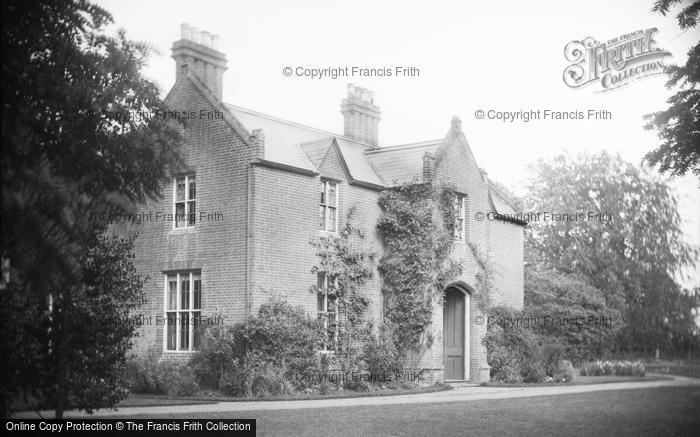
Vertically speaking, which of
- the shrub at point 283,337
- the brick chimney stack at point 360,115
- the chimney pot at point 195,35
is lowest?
the shrub at point 283,337

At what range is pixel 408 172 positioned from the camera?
2717cm

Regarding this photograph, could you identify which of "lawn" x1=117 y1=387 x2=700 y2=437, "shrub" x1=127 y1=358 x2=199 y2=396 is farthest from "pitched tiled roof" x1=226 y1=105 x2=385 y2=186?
"lawn" x1=117 y1=387 x2=700 y2=437

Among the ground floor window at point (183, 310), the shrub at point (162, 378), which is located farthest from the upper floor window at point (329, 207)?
the shrub at point (162, 378)

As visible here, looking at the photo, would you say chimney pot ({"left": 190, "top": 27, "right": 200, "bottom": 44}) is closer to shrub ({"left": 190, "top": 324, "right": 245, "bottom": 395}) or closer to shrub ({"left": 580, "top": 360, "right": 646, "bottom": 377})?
shrub ({"left": 190, "top": 324, "right": 245, "bottom": 395})

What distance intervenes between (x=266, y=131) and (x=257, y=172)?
2.96 meters

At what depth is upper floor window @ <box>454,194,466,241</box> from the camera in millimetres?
27664

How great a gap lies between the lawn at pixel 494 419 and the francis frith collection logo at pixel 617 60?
7.51 m

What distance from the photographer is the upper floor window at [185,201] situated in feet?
78.5

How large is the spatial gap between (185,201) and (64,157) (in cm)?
1613

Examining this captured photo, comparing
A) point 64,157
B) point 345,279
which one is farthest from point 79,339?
point 345,279

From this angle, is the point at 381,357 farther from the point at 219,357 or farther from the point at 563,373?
the point at 563,373

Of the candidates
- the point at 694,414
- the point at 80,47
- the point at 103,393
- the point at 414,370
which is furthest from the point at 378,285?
the point at 80,47

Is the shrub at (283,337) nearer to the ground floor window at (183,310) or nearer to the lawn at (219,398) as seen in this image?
the lawn at (219,398)

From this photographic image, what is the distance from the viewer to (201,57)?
2509 centimetres
